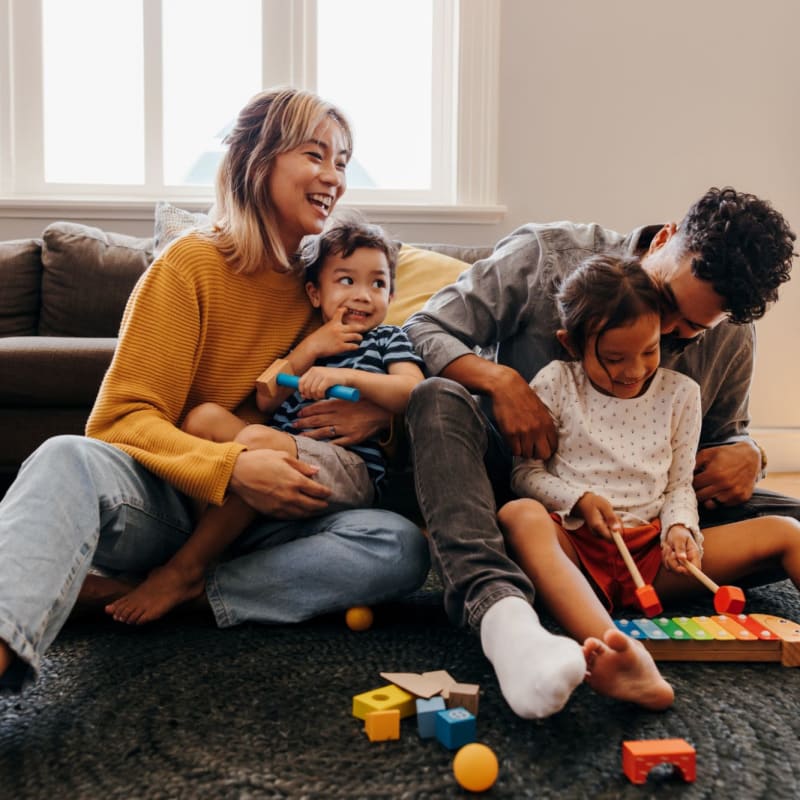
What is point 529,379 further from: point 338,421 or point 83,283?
point 83,283

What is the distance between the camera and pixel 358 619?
4.17ft

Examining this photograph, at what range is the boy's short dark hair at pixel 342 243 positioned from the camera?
1428 millimetres

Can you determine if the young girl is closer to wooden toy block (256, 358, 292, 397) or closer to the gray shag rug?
the gray shag rug

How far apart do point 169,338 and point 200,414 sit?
120mm

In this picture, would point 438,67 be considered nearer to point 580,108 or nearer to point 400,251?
point 580,108

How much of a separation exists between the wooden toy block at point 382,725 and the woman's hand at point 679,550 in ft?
1.64

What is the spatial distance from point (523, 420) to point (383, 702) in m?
0.51

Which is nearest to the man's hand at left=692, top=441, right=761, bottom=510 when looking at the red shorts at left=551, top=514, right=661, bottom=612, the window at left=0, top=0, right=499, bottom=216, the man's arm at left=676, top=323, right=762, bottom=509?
the man's arm at left=676, top=323, right=762, bottom=509

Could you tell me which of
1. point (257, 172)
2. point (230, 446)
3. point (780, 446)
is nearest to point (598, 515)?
point (230, 446)

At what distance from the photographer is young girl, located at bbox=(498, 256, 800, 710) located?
49.9 inches

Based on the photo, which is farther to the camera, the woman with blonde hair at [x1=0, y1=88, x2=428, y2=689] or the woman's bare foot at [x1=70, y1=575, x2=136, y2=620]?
the woman's bare foot at [x1=70, y1=575, x2=136, y2=620]

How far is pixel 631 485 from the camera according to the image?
52.1 inches

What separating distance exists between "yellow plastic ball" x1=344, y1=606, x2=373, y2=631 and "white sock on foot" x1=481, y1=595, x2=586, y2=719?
0.98 ft

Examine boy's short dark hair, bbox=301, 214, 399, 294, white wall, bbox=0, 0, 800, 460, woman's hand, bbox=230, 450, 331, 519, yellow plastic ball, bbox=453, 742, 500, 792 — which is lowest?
yellow plastic ball, bbox=453, 742, 500, 792
